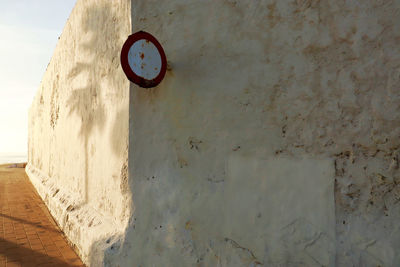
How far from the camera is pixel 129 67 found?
244 centimetres

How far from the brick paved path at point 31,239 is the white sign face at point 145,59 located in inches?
98.9

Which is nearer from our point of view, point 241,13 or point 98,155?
point 241,13

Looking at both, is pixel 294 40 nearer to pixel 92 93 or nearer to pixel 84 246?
pixel 92 93

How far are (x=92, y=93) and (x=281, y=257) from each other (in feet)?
10.4

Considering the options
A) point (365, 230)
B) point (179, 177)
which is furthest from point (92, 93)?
point (365, 230)

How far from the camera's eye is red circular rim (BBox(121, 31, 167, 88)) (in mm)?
2430

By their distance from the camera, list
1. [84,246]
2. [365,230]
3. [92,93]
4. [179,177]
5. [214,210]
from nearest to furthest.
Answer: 1. [365,230]
2. [214,210]
3. [179,177]
4. [84,246]
5. [92,93]

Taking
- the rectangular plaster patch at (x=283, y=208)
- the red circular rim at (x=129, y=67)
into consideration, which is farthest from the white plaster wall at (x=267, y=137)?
the red circular rim at (x=129, y=67)

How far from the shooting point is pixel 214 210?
2.41m

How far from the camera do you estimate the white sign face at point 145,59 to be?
247cm

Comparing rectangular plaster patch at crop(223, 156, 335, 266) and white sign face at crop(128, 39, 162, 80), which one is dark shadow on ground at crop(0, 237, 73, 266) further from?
white sign face at crop(128, 39, 162, 80)

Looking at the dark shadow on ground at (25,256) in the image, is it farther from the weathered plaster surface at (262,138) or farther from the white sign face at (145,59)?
the white sign face at (145,59)

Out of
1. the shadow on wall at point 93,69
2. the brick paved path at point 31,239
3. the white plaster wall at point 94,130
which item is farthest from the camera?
the brick paved path at point 31,239

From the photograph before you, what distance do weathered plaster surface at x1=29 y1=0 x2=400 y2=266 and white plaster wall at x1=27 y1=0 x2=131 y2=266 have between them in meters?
0.07
